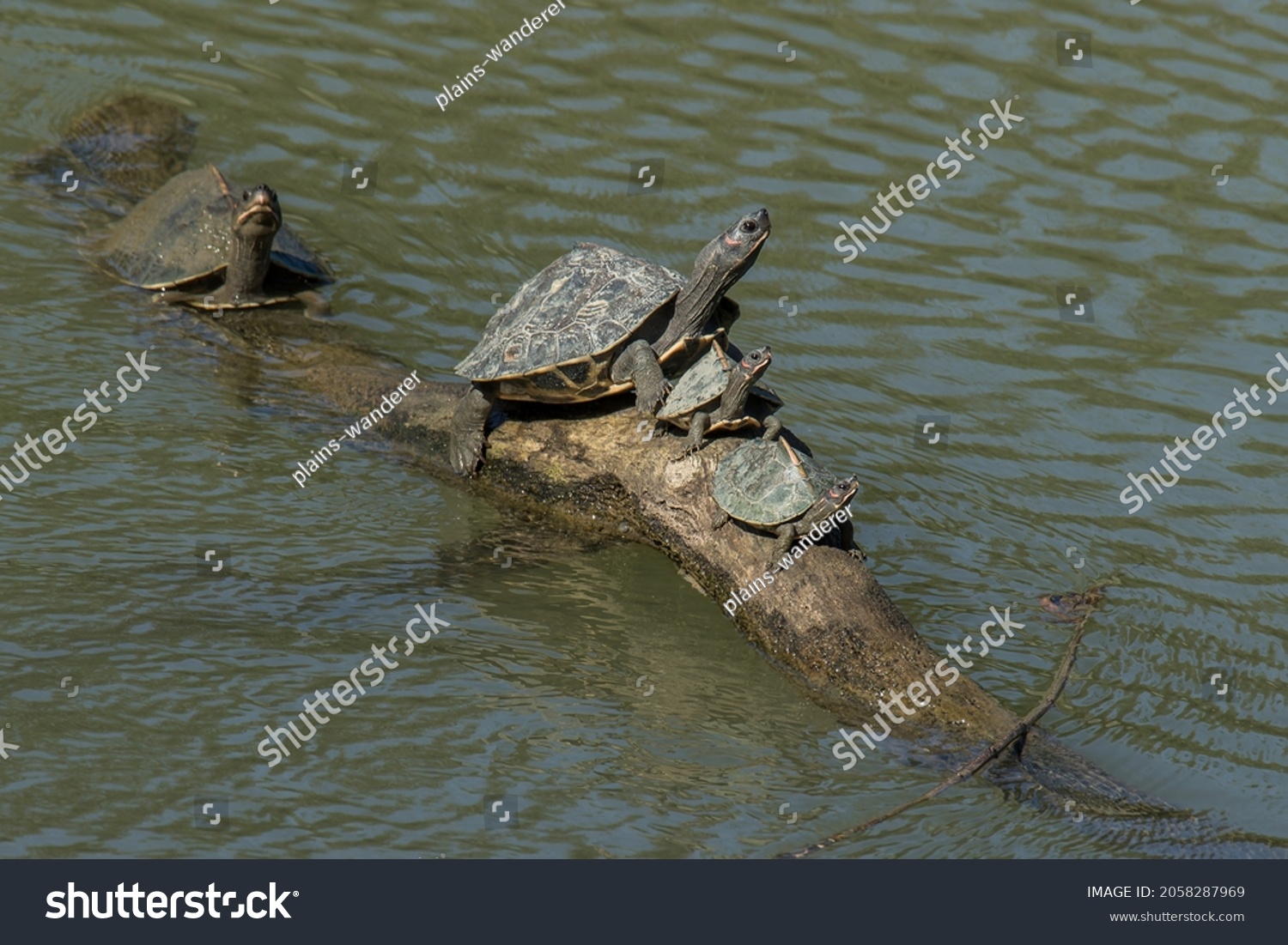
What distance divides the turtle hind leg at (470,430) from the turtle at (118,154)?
11.6ft

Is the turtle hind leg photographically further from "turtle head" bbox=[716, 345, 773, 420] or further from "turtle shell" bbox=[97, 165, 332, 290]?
"turtle shell" bbox=[97, 165, 332, 290]

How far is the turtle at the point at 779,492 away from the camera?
561 centimetres

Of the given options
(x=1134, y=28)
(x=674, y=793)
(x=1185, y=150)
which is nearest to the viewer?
(x=674, y=793)

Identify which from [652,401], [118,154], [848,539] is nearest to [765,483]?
[848,539]

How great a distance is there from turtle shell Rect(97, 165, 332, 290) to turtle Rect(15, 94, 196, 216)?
24.2 inches

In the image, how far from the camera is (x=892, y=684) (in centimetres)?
558

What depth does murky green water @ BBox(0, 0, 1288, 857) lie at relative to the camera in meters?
5.25

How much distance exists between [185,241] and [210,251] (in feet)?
0.50

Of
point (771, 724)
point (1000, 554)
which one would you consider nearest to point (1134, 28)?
point (1000, 554)

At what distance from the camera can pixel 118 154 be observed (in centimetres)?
959

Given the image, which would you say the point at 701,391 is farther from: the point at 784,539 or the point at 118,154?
the point at 118,154

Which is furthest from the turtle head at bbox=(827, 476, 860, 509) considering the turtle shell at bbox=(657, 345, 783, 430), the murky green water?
the murky green water
